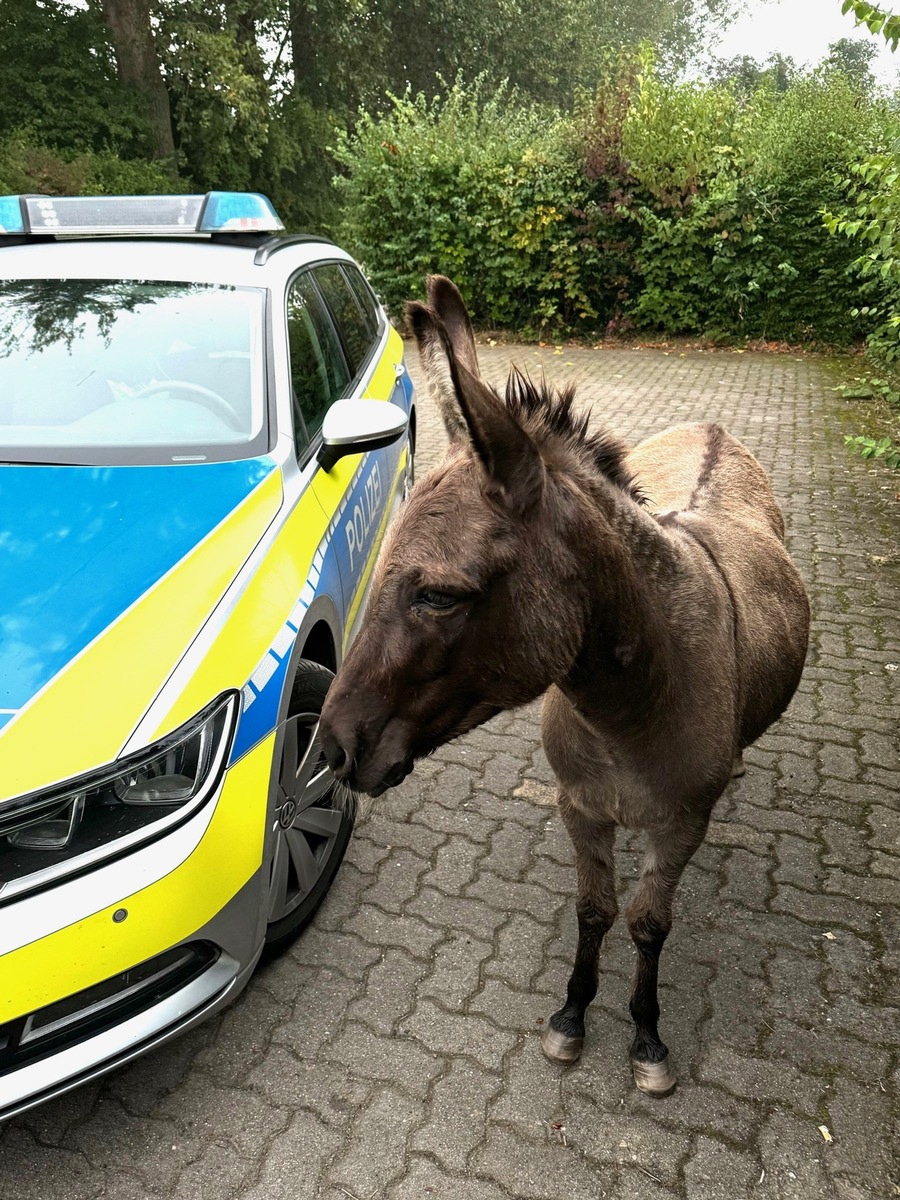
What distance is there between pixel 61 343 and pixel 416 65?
105 feet

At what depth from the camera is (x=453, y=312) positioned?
1.84 m

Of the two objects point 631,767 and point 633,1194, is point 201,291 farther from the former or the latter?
point 633,1194

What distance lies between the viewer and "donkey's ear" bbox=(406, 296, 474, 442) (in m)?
1.62

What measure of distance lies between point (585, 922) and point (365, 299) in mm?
4270

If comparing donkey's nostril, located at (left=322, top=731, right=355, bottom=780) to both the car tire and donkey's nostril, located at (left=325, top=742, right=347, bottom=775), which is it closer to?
donkey's nostril, located at (left=325, top=742, right=347, bottom=775)

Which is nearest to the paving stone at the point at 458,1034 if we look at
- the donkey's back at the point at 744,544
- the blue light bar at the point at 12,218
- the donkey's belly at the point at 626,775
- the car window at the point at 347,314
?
the donkey's belly at the point at 626,775

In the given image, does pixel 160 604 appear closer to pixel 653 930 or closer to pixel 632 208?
pixel 653 930

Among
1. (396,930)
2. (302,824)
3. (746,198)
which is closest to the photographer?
(302,824)

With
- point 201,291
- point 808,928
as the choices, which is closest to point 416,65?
point 201,291

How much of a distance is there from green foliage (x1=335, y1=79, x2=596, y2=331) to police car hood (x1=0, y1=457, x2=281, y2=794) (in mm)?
12785

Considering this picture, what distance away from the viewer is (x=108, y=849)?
1.87 metres

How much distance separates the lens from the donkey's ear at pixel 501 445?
4.65ft

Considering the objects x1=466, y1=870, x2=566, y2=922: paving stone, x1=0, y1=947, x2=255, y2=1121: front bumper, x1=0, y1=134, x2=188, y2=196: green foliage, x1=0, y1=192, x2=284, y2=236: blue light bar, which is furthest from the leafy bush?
x1=0, y1=947, x2=255, y2=1121: front bumper

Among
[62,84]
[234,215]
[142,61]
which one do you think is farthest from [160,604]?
[62,84]
